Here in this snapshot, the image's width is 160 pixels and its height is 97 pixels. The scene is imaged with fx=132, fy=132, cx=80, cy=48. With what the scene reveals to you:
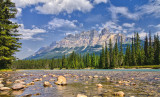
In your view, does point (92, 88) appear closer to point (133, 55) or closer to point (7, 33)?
point (7, 33)

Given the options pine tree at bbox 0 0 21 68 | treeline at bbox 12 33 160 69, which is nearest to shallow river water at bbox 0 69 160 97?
pine tree at bbox 0 0 21 68

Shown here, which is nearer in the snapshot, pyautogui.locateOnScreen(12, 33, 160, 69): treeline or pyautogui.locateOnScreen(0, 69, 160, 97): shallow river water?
pyautogui.locateOnScreen(0, 69, 160, 97): shallow river water

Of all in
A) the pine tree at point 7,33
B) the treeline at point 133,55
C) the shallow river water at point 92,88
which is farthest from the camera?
the treeline at point 133,55

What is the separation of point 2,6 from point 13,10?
237 cm

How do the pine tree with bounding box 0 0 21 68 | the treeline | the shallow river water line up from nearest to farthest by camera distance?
the shallow river water, the pine tree with bounding box 0 0 21 68, the treeline

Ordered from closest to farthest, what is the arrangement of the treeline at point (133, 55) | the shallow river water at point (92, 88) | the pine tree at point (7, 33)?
1. the shallow river water at point (92, 88)
2. the pine tree at point (7, 33)
3. the treeline at point (133, 55)

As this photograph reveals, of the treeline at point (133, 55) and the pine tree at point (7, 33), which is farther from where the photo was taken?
the treeline at point (133, 55)

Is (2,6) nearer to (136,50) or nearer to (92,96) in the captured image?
(92,96)

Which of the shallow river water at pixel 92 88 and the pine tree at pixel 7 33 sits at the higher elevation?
the pine tree at pixel 7 33

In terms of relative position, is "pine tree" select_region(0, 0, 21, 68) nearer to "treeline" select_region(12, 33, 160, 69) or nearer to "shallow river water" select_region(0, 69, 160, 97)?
"shallow river water" select_region(0, 69, 160, 97)

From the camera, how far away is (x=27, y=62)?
197750mm

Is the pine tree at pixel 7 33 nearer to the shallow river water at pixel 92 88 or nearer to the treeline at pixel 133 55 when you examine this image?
the shallow river water at pixel 92 88

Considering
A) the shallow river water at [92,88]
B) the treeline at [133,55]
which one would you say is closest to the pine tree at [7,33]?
the shallow river water at [92,88]

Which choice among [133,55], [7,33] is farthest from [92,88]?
[133,55]
